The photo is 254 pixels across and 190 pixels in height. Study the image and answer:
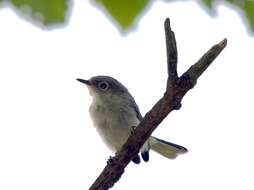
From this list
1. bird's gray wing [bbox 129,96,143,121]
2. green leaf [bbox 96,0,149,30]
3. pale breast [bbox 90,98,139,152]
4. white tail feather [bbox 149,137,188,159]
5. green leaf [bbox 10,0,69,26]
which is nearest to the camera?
green leaf [bbox 10,0,69,26]

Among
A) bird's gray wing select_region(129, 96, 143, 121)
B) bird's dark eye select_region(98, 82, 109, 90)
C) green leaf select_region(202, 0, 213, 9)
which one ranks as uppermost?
bird's dark eye select_region(98, 82, 109, 90)

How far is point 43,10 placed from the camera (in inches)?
44.8

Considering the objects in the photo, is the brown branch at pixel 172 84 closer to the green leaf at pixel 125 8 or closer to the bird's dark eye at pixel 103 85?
the green leaf at pixel 125 8

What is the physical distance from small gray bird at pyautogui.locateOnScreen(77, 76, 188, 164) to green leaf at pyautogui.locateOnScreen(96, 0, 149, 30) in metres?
2.90

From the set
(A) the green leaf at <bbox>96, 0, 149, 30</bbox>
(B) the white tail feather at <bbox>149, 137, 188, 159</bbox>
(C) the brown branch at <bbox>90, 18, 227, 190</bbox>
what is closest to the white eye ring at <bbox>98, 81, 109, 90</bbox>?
(B) the white tail feather at <bbox>149, 137, 188, 159</bbox>

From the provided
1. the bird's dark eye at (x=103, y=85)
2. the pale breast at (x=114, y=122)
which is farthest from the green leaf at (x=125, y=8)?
the bird's dark eye at (x=103, y=85)

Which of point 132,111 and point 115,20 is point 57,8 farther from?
point 132,111

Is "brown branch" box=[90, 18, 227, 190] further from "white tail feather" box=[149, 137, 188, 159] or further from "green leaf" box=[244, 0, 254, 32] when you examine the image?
"white tail feather" box=[149, 137, 188, 159]

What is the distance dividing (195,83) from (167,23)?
267 mm

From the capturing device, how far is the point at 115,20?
1.31 metres

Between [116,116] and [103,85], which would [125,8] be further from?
[103,85]

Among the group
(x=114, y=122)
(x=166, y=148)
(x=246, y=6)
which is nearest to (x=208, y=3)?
(x=246, y=6)

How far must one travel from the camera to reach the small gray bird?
4613 millimetres

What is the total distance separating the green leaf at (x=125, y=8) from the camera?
4.10ft
